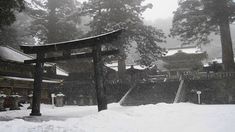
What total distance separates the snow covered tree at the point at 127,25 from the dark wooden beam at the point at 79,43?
1272 centimetres

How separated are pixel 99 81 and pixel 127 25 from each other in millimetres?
15732

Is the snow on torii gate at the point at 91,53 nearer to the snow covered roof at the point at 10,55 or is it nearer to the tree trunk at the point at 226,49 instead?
the snow covered roof at the point at 10,55

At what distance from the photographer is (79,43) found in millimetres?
14062

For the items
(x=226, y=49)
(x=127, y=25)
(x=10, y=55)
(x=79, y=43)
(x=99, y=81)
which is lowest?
(x=99, y=81)

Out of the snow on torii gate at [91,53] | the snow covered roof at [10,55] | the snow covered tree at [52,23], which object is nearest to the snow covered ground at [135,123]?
the snow on torii gate at [91,53]

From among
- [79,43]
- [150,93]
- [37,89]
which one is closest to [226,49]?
[150,93]

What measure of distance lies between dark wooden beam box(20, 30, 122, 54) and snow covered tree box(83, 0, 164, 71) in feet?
41.7

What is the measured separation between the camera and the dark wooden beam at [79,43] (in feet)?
43.6

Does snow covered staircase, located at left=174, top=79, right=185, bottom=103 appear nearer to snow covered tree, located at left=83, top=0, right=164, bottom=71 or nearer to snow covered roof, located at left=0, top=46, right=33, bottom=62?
snow covered tree, located at left=83, top=0, right=164, bottom=71

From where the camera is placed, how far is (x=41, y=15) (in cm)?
3881

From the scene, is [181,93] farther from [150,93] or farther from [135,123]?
[135,123]

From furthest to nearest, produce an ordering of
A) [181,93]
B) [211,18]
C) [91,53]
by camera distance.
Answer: [211,18] → [181,93] → [91,53]

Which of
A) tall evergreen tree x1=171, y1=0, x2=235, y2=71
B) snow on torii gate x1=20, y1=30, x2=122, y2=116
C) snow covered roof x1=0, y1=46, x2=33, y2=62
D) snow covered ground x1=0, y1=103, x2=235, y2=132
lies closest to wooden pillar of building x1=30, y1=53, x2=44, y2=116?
snow on torii gate x1=20, y1=30, x2=122, y2=116

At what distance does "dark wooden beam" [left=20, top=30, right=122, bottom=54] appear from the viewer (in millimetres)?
13285
